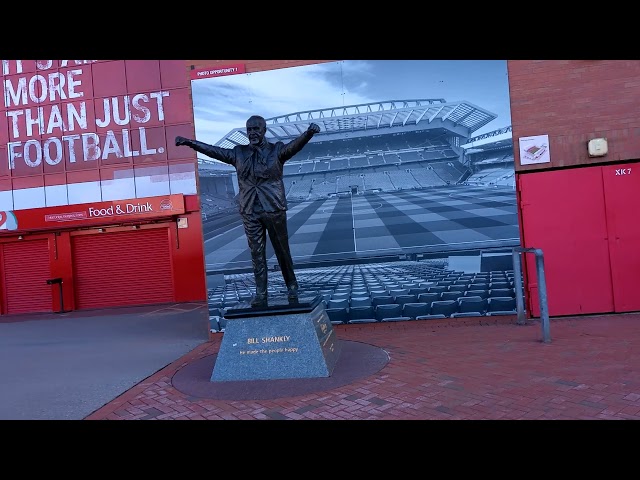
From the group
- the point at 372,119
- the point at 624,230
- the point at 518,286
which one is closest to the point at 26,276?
the point at 372,119

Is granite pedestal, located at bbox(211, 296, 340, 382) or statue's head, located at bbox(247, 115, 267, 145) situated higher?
statue's head, located at bbox(247, 115, 267, 145)

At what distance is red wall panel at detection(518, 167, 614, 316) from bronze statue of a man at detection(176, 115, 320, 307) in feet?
14.3

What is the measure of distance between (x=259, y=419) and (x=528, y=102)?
258 inches

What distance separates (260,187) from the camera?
580 cm

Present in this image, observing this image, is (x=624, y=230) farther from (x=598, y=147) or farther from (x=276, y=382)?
(x=276, y=382)

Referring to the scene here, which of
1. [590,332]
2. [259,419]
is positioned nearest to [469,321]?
[590,332]

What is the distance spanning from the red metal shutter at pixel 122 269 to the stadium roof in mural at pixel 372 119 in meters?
8.93

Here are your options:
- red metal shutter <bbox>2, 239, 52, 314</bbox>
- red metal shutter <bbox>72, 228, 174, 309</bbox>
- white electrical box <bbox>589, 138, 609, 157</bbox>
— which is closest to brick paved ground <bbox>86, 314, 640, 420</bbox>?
white electrical box <bbox>589, 138, 609, 157</bbox>

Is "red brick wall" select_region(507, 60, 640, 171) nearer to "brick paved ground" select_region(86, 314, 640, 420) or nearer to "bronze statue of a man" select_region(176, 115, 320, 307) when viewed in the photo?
"brick paved ground" select_region(86, 314, 640, 420)

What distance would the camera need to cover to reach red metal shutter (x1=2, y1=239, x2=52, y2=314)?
16.2 m

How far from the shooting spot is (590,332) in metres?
6.56

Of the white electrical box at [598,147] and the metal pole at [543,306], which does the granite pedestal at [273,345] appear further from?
the white electrical box at [598,147]

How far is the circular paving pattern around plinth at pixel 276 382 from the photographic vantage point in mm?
4875

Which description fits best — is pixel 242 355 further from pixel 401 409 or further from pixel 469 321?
pixel 469 321
